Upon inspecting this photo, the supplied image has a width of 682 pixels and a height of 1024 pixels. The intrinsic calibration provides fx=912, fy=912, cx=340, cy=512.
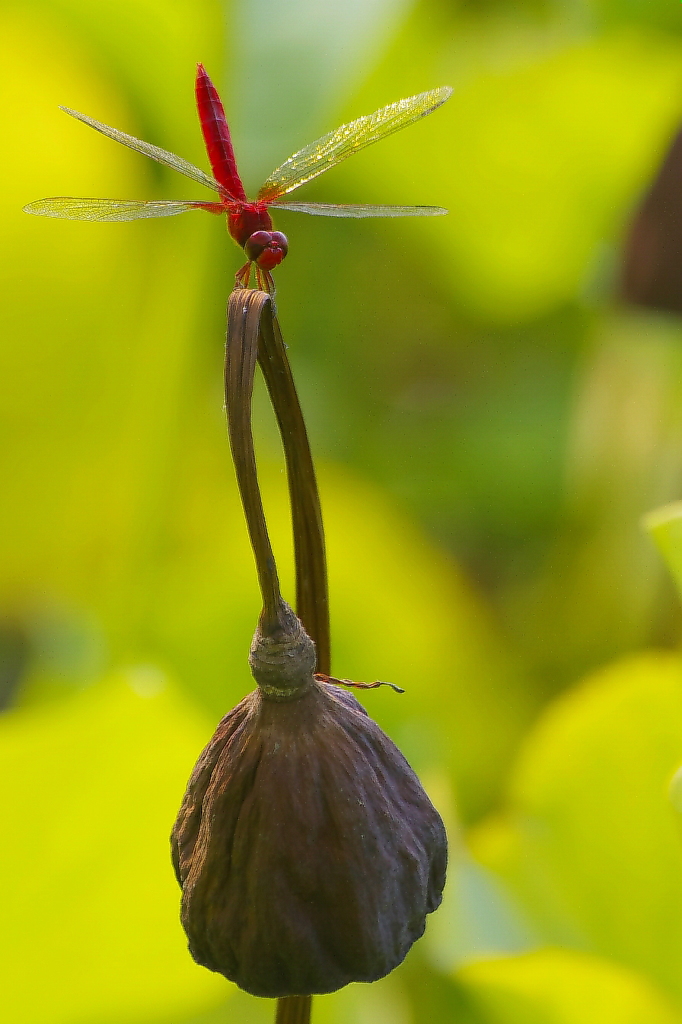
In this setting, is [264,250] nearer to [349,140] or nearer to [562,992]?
[349,140]

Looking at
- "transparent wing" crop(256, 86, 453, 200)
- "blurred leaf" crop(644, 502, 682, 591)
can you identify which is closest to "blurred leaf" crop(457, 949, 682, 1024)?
"blurred leaf" crop(644, 502, 682, 591)

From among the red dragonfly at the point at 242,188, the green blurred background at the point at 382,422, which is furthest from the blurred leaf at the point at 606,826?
Result: the red dragonfly at the point at 242,188

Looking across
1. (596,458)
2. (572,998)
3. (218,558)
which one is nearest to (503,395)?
(596,458)

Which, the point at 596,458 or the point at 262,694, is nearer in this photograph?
the point at 262,694

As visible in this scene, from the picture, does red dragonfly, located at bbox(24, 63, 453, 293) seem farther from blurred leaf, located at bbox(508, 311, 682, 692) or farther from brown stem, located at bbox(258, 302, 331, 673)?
blurred leaf, located at bbox(508, 311, 682, 692)

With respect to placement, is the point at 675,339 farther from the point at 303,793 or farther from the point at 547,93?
the point at 303,793

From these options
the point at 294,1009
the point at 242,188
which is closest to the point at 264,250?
the point at 242,188
